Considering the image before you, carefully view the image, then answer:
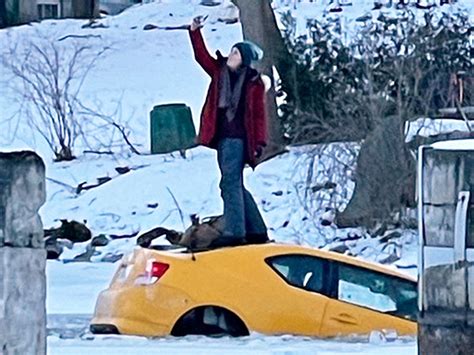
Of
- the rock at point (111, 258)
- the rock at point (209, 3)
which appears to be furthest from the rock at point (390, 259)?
the rock at point (209, 3)

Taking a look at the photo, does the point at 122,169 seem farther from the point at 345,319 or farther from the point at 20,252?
the point at 20,252

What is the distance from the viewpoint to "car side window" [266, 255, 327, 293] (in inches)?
481

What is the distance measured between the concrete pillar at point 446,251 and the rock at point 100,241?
37.2ft

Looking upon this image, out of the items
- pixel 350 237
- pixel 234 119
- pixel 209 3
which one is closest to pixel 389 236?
pixel 350 237

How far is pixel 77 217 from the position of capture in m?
20.6

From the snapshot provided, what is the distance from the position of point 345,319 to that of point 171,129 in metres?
12.7

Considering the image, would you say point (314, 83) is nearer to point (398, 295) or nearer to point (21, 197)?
point (398, 295)

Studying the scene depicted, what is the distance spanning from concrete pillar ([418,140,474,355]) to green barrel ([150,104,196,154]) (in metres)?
15.9

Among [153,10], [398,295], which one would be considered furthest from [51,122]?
[153,10]

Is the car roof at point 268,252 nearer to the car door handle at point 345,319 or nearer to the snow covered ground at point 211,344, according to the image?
the car door handle at point 345,319

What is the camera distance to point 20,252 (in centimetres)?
591

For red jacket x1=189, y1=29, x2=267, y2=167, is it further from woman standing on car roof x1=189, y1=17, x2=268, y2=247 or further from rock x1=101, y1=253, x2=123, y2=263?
rock x1=101, y1=253, x2=123, y2=263

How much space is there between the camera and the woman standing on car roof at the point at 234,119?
1421 cm

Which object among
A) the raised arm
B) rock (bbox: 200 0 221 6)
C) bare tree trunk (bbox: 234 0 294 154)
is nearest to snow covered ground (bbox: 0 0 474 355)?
bare tree trunk (bbox: 234 0 294 154)
